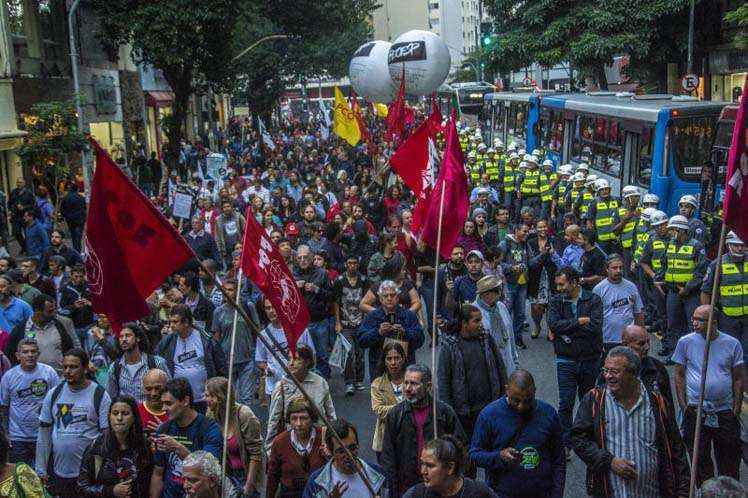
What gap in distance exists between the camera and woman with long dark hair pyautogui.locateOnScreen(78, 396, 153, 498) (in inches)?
234

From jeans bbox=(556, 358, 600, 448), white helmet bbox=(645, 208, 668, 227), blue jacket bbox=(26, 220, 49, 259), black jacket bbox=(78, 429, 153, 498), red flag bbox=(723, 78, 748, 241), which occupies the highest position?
red flag bbox=(723, 78, 748, 241)

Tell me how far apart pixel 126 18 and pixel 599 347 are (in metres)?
22.3

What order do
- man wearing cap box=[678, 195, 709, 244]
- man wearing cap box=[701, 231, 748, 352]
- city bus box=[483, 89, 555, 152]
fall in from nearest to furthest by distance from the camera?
1. man wearing cap box=[701, 231, 748, 352]
2. man wearing cap box=[678, 195, 709, 244]
3. city bus box=[483, 89, 555, 152]

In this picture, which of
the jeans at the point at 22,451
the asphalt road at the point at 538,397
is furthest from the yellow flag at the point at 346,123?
the jeans at the point at 22,451

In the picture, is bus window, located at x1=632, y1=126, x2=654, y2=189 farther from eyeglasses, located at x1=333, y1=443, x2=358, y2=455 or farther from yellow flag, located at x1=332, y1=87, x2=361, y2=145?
eyeglasses, located at x1=333, y1=443, x2=358, y2=455

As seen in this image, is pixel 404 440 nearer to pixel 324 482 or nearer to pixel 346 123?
pixel 324 482

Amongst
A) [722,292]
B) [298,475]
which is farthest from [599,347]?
[298,475]

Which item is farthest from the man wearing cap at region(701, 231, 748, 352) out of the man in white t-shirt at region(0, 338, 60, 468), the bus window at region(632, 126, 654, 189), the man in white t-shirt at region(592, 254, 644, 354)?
the bus window at region(632, 126, 654, 189)

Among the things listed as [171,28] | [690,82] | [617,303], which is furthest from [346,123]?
[617,303]

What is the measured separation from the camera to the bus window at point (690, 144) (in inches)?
710

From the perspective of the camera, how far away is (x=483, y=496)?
15.1ft

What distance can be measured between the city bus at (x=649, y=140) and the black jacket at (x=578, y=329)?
7.71m

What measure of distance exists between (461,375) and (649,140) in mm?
12866

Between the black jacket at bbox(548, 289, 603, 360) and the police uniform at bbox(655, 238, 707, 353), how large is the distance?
2.76m
